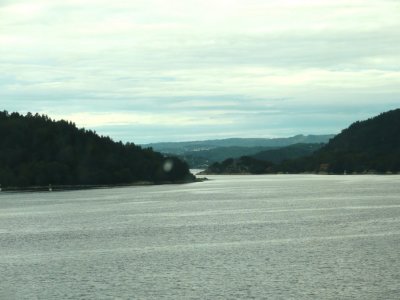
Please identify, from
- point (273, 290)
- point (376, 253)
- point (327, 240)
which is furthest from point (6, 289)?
point (327, 240)

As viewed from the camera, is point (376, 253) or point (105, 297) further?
point (376, 253)

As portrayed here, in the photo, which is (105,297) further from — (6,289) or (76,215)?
(76,215)

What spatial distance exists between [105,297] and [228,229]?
4080 cm

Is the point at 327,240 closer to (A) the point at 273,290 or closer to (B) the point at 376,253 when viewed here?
(B) the point at 376,253

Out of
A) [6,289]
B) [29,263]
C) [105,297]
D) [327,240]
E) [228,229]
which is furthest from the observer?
[228,229]

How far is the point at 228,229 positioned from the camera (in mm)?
79312

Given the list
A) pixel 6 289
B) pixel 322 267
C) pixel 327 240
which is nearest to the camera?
pixel 6 289

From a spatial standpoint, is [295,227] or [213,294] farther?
[295,227]

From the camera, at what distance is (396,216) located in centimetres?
9369

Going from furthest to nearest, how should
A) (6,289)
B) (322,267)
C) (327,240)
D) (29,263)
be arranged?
1. (327,240)
2. (29,263)
3. (322,267)
4. (6,289)

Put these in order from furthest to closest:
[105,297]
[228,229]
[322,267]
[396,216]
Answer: [396,216] → [228,229] → [322,267] → [105,297]

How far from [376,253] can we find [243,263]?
11.2m

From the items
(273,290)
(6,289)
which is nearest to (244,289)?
(273,290)

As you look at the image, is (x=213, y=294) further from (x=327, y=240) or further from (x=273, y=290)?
(x=327, y=240)
